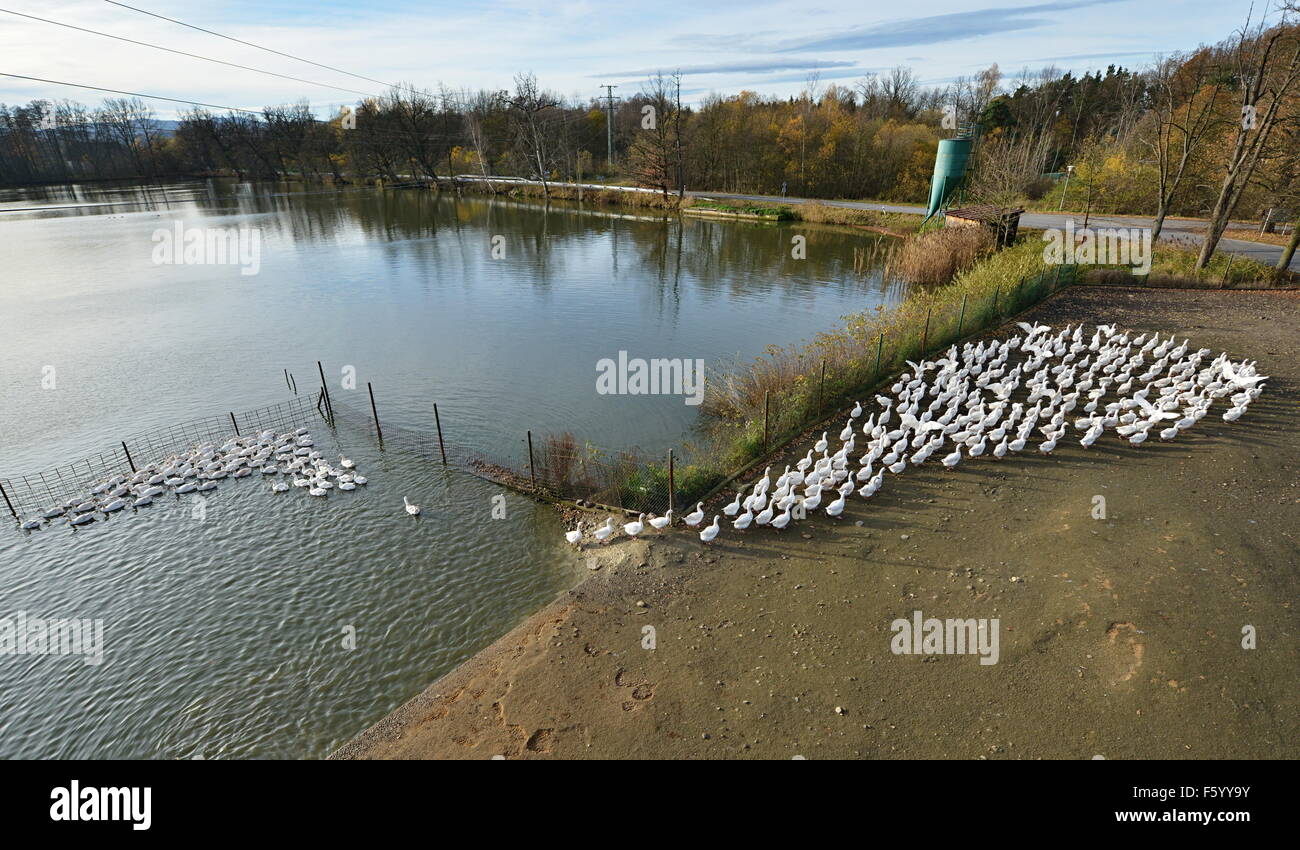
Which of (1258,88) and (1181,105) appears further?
(1181,105)

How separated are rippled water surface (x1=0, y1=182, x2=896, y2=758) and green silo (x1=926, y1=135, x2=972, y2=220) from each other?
6416mm

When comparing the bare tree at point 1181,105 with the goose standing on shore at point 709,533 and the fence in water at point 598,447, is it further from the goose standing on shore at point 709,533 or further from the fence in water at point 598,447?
the goose standing on shore at point 709,533

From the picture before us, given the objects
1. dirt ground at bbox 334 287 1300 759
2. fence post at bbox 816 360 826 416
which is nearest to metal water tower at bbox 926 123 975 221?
fence post at bbox 816 360 826 416

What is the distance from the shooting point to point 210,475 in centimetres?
1464

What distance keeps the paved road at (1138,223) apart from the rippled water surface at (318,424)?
1001 cm

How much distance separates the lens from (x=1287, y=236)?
1330 inches

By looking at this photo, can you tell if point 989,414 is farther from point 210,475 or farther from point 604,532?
point 210,475

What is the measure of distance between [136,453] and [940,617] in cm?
1973

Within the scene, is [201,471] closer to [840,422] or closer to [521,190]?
[840,422]

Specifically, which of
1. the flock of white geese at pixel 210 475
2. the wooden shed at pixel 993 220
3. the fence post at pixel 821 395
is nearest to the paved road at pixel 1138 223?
the wooden shed at pixel 993 220

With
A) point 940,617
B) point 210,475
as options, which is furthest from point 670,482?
point 210,475

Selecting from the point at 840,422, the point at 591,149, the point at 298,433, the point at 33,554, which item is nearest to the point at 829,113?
the point at 591,149

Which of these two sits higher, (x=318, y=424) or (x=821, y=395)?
(x=821, y=395)
